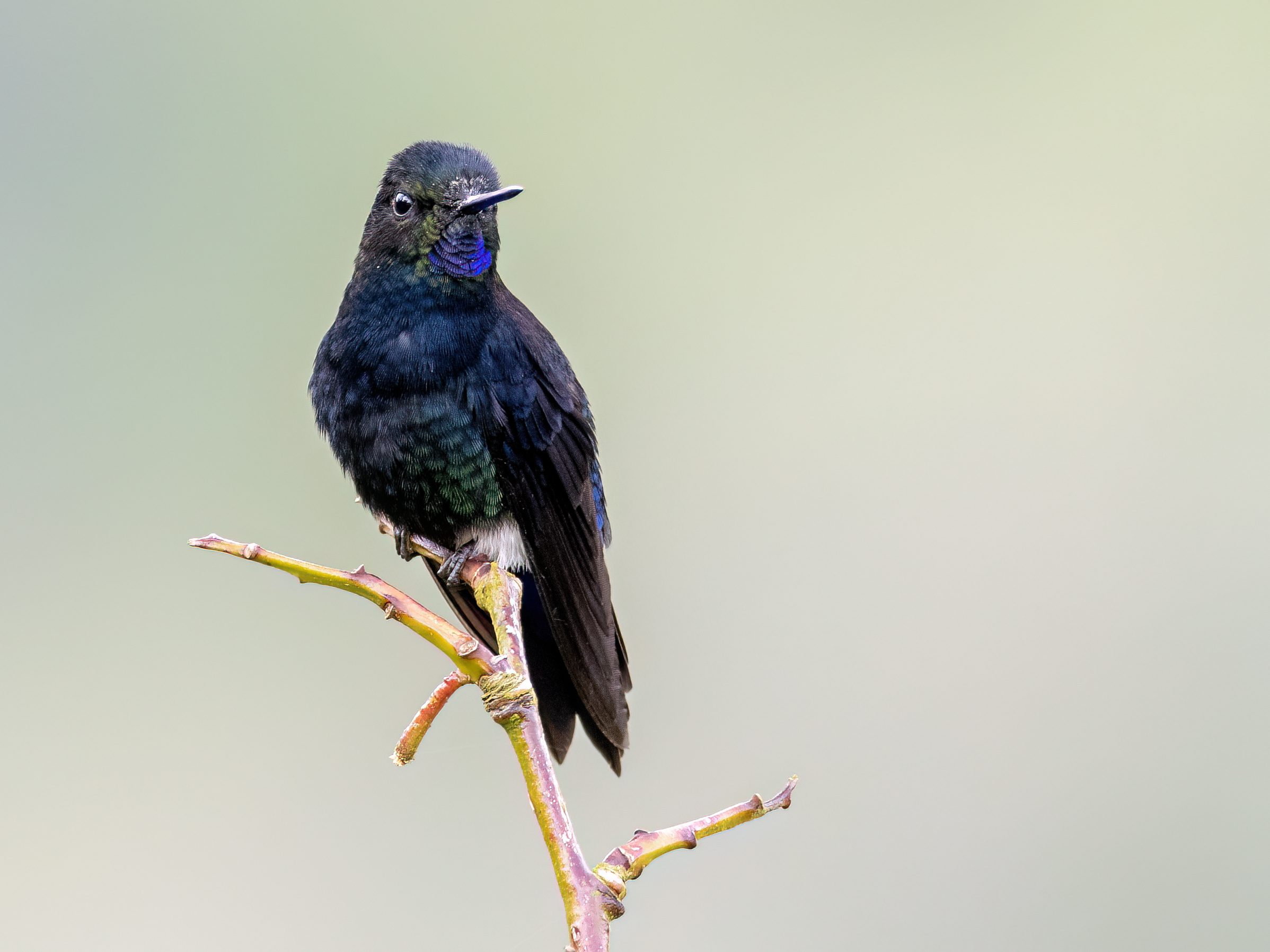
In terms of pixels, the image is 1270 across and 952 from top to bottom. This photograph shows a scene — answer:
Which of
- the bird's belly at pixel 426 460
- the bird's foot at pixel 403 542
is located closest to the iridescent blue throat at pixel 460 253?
the bird's belly at pixel 426 460

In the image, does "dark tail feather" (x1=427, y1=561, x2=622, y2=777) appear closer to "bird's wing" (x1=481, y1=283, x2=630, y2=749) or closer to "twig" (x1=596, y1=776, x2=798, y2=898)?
"bird's wing" (x1=481, y1=283, x2=630, y2=749)

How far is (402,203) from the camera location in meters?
1.97

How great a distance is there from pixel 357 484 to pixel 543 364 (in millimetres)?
405

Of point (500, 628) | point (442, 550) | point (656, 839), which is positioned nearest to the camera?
point (656, 839)

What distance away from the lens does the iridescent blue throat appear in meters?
1.93

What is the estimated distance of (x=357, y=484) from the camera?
2094 millimetres

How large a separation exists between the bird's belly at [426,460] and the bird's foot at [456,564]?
0.03 m

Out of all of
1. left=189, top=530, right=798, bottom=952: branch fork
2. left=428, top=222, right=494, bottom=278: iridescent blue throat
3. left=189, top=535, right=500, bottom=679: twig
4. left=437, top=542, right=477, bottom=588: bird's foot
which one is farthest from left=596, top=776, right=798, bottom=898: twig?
left=428, top=222, right=494, bottom=278: iridescent blue throat

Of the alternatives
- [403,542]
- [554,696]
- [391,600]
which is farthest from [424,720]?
[403,542]

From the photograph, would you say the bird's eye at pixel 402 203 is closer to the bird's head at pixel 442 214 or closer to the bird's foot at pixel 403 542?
the bird's head at pixel 442 214

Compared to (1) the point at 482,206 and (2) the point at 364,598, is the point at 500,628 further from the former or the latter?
(1) the point at 482,206

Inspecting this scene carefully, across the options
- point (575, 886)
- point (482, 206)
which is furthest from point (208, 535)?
point (482, 206)

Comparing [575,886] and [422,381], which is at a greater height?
[422,381]

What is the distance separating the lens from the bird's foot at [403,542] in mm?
2072
